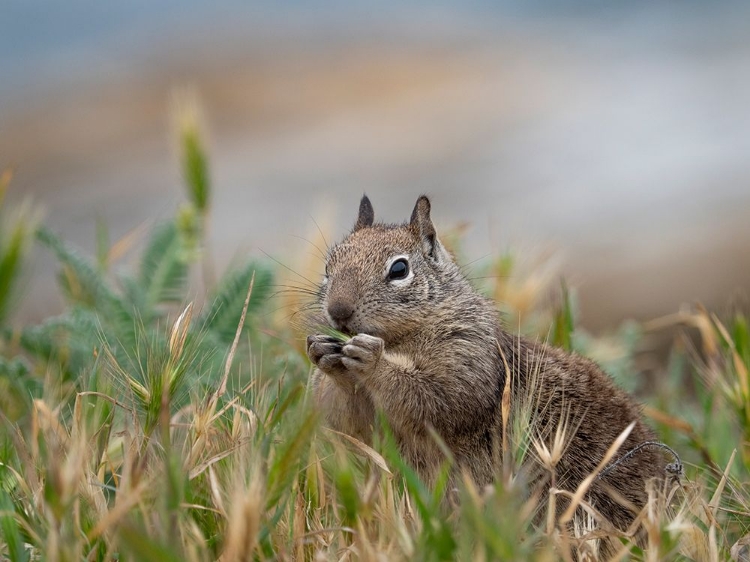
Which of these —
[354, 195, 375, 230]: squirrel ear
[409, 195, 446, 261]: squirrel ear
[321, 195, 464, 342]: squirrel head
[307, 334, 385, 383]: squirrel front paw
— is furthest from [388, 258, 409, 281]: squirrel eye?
[354, 195, 375, 230]: squirrel ear

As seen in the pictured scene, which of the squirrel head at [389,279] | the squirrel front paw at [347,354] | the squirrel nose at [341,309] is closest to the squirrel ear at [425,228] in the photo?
the squirrel head at [389,279]

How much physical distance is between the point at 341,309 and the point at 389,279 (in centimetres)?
28

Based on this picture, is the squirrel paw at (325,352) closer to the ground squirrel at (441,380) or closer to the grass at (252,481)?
the ground squirrel at (441,380)

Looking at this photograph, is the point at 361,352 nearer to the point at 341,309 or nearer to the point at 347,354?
the point at 347,354

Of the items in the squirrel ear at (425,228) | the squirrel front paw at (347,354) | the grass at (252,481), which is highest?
the squirrel ear at (425,228)

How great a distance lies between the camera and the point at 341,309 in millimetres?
3738

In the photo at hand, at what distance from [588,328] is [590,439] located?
537 centimetres

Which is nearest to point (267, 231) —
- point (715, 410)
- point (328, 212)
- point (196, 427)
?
point (328, 212)

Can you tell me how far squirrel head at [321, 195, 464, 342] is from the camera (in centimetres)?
380

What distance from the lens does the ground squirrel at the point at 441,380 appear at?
3680mm

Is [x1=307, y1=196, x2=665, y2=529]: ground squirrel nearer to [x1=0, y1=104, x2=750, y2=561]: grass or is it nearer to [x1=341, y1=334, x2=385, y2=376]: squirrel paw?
[x1=341, y1=334, x2=385, y2=376]: squirrel paw

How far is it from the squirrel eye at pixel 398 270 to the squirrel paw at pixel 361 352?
0.42m

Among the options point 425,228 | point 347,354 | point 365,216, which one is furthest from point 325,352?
point 365,216

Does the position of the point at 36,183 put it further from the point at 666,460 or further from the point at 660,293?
the point at 666,460
